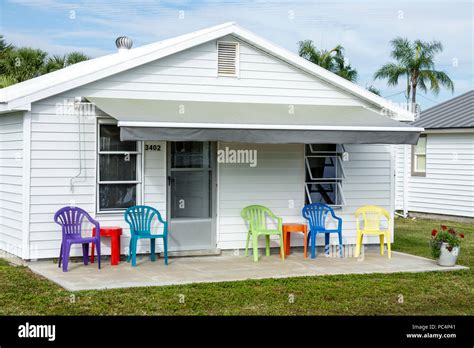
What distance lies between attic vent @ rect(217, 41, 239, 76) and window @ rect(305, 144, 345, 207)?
2057 millimetres

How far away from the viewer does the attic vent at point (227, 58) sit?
13078 mm

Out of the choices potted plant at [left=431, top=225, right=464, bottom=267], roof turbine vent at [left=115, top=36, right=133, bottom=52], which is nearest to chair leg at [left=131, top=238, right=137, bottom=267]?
potted plant at [left=431, top=225, right=464, bottom=267]

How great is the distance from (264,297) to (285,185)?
4.16m

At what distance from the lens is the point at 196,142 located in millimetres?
12922

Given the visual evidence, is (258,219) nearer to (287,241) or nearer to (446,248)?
(287,241)

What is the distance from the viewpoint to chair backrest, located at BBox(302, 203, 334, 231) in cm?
1330

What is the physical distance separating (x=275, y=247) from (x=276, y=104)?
265 cm

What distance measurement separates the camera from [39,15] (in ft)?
80.6

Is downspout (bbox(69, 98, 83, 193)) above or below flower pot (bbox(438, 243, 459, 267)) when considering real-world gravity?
above

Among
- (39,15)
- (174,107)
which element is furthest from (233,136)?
(39,15)

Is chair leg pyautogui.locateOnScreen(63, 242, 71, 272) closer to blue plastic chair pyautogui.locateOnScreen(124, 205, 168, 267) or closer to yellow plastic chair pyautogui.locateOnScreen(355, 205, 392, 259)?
blue plastic chair pyautogui.locateOnScreen(124, 205, 168, 267)

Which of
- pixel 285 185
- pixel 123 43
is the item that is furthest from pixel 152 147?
pixel 123 43

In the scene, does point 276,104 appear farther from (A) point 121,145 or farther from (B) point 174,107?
(A) point 121,145

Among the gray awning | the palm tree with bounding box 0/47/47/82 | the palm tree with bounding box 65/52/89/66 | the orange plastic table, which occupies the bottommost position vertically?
the orange plastic table
